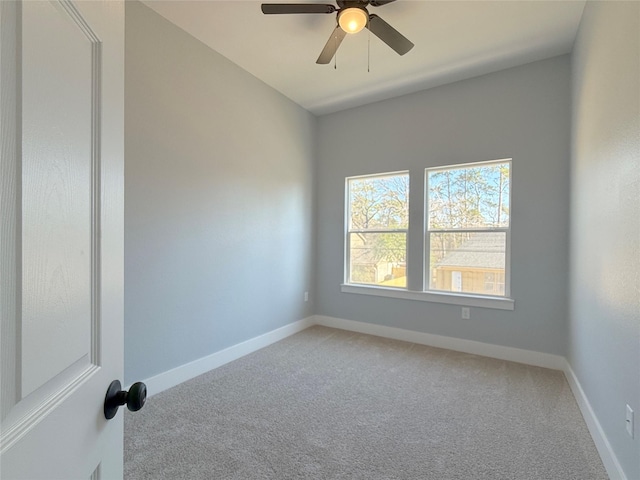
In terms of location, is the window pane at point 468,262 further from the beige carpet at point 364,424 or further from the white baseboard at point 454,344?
the beige carpet at point 364,424

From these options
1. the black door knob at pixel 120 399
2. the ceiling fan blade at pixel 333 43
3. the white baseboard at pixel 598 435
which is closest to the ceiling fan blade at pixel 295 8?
the ceiling fan blade at pixel 333 43

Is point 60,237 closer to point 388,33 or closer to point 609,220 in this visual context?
point 609,220

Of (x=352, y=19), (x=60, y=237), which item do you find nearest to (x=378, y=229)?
(x=352, y=19)

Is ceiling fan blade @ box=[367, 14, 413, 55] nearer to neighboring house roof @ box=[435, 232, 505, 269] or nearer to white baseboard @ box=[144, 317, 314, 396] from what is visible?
neighboring house roof @ box=[435, 232, 505, 269]

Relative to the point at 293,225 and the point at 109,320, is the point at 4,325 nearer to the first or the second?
the point at 109,320

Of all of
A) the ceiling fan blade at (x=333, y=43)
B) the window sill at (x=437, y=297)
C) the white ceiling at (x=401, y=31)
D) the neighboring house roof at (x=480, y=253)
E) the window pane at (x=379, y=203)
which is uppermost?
the white ceiling at (x=401, y=31)

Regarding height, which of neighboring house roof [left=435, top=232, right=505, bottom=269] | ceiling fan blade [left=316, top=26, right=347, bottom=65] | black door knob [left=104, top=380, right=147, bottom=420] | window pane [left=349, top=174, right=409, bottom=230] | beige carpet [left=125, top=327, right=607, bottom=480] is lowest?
beige carpet [left=125, top=327, right=607, bottom=480]

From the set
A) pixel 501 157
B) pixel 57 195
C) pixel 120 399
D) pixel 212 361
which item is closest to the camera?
pixel 57 195

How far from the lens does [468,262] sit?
3.41 meters

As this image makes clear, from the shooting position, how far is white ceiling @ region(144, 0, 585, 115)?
2.37 m

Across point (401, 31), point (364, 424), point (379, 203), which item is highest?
point (401, 31)

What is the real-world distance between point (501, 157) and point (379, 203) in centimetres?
141

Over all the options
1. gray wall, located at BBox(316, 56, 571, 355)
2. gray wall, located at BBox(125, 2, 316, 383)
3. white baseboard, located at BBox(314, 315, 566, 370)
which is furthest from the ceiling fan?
white baseboard, located at BBox(314, 315, 566, 370)

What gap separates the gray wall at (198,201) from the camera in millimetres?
2328
